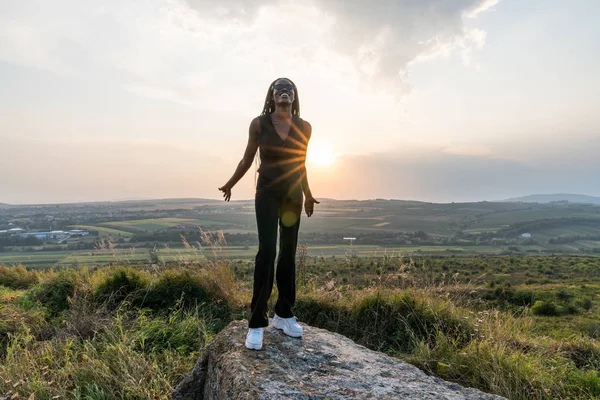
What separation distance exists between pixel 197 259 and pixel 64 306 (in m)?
2.47

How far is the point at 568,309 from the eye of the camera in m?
12.0

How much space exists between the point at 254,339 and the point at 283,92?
2.34 meters

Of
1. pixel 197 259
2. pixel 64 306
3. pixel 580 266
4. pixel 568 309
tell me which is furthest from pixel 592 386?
pixel 580 266

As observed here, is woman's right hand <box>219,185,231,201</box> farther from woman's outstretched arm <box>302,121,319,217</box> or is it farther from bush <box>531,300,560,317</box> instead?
bush <box>531,300,560,317</box>

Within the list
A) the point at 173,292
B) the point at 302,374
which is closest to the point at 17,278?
the point at 173,292

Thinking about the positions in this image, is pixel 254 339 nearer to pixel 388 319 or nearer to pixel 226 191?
pixel 226 191

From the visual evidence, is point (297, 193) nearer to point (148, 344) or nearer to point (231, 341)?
point (231, 341)

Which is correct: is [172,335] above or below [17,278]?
above

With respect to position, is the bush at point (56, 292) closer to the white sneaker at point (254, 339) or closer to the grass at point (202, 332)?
the grass at point (202, 332)

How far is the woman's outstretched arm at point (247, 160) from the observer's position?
11.2ft

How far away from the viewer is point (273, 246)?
3225mm

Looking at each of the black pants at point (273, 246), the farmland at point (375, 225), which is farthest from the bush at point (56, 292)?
the farmland at point (375, 225)

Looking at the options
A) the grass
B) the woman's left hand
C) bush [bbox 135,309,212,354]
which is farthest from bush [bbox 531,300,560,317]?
bush [bbox 135,309,212,354]

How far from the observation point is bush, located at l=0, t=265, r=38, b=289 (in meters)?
8.99
